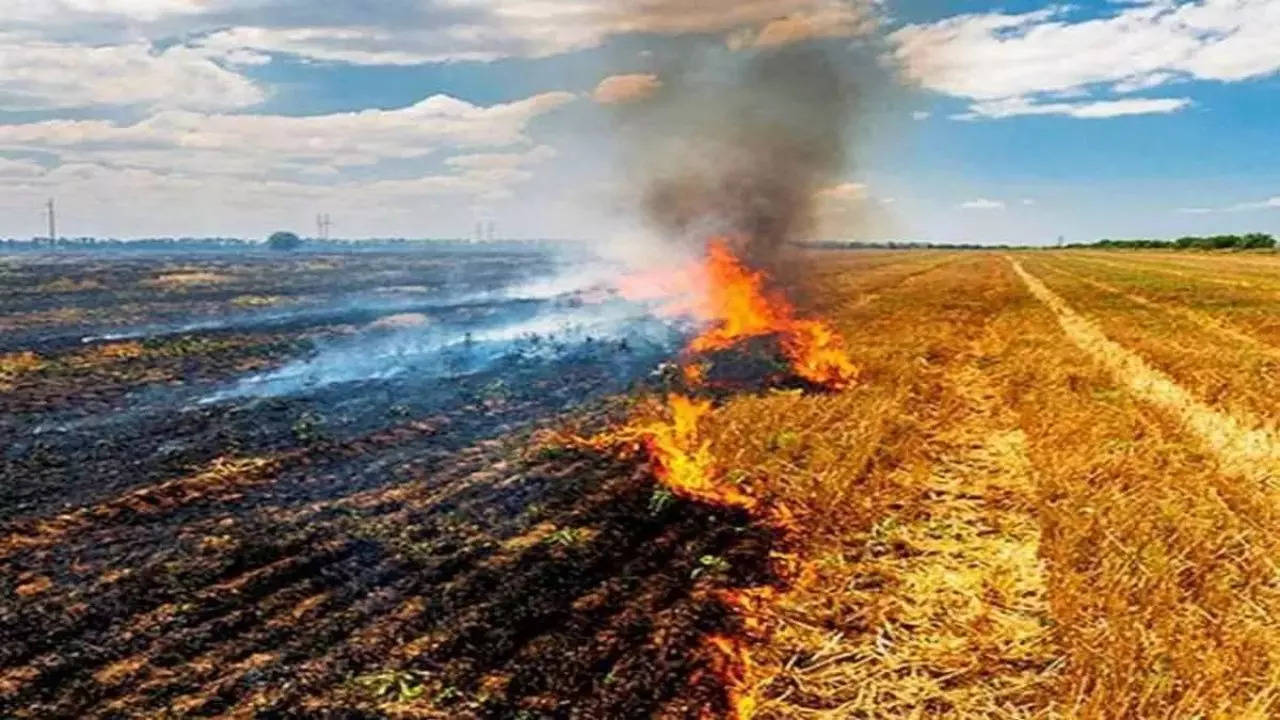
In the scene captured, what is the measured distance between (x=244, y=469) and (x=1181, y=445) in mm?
11607

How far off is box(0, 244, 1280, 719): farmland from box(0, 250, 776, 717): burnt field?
0.04m

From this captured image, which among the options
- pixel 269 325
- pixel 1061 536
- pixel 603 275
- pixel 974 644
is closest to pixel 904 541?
pixel 1061 536

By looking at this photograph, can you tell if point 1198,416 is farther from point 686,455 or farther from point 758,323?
point 758,323

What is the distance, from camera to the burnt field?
6.34 metres

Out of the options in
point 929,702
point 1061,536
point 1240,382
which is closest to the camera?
point 929,702

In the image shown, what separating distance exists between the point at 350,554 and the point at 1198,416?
12.3 m

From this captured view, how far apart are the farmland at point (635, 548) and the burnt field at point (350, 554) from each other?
4 cm

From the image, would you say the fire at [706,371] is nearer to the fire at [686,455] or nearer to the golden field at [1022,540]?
the fire at [686,455]

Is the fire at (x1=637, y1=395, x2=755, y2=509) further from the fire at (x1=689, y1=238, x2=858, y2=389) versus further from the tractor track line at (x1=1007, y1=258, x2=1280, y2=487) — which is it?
the tractor track line at (x1=1007, y1=258, x2=1280, y2=487)

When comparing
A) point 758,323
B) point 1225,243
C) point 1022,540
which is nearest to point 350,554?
point 1022,540

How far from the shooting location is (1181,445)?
1274 centimetres

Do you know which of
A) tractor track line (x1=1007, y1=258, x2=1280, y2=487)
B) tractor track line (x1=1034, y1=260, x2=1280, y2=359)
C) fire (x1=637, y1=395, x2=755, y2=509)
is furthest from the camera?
tractor track line (x1=1034, y1=260, x2=1280, y2=359)

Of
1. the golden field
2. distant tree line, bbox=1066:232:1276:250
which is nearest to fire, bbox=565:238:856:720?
the golden field

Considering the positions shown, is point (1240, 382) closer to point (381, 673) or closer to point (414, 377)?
point (414, 377)
